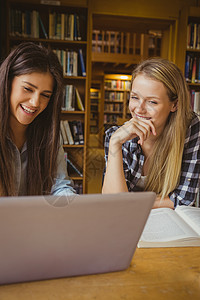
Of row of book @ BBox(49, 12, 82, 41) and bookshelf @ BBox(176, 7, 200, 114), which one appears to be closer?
row of book @ BBox(49, 12, 82, 41)

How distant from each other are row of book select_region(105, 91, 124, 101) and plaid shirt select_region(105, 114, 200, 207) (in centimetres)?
715

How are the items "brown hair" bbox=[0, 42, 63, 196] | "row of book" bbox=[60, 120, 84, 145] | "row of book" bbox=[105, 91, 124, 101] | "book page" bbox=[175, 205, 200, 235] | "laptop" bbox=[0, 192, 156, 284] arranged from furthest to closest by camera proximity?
"row of book" bbox=[105, 91, 124, 101], "row of book" bbox=[60, 120, 84, 145], "brown hair" bbox=[0, 42, 63, 196], "book page" bbox=[175, 205, 200, 235], "laptop" bbox=[0, 192, 156, 284]

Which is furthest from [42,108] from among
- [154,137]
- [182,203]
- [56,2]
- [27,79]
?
[56,2]

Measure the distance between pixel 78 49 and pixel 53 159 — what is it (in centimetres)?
208

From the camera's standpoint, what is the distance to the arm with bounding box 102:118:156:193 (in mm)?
1111

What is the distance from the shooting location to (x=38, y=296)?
0.47 meters

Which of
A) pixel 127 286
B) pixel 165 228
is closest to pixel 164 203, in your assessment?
pixel 165 228

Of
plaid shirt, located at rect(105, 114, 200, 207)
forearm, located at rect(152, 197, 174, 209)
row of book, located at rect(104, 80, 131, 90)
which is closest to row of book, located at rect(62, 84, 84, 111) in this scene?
plaid shirt, located at rect(105, 114, 200, 207)

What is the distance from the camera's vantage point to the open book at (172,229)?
2.33 feet

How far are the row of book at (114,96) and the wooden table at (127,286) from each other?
26.3 ft

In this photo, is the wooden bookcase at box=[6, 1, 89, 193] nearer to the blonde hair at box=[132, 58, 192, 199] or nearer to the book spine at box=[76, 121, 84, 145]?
the book spine at box=[76, 121, 84, 145]

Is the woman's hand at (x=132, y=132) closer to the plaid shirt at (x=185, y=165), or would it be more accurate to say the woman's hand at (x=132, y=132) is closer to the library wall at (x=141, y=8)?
the plaid shirt at (x=185, y=165)

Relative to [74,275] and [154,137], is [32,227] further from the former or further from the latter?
[154,137]

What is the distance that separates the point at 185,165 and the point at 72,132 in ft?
5.79
